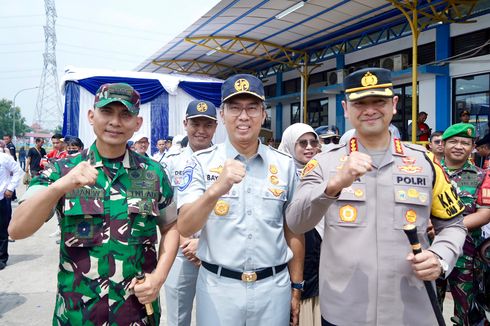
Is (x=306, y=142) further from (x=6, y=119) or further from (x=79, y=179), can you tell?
(x=6, y=119)

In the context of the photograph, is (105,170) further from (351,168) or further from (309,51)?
(309,51)

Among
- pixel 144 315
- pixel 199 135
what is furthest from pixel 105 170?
pixel 199 135

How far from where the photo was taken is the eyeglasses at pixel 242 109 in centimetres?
191

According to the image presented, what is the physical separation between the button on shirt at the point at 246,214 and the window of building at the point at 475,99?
10.4m

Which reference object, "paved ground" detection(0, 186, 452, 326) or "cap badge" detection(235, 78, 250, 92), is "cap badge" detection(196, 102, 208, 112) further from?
"paved ground" detection(0, 186, 452, 326)

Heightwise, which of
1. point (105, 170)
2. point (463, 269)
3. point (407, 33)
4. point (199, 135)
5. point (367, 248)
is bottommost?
point (463, 269)

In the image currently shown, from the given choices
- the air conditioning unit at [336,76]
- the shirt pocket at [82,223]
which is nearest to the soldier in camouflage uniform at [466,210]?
the shirt pocket at [82,223]

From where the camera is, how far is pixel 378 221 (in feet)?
5.62

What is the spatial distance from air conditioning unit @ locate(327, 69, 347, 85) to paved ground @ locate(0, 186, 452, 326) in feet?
37.7

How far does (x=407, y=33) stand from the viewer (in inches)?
483

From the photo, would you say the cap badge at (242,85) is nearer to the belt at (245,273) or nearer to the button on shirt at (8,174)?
the belt at (245,273)

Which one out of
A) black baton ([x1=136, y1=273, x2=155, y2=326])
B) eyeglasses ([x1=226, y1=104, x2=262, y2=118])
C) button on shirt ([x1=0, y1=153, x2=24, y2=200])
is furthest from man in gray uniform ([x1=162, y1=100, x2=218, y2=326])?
button on shirt ([x1=0, y1=153, x2=24, y2=200])

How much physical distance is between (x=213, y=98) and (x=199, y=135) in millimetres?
6614

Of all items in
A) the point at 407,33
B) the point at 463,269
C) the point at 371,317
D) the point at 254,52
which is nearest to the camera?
the point at 371,317
